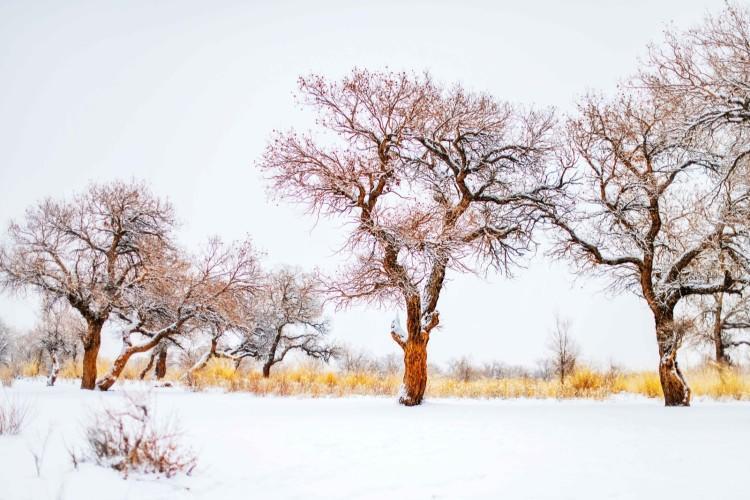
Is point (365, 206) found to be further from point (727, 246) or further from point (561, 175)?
point (727, 246)

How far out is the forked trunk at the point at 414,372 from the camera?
11.6 meters

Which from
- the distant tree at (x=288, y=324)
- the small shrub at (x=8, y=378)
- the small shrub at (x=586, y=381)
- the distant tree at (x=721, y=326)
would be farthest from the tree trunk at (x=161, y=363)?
the distant tree at (x=721, y=326)

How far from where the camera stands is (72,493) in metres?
3.27

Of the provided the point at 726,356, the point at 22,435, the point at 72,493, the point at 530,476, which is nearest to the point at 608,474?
the point at 530,476

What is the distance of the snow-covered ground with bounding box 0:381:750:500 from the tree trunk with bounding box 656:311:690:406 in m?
3.33

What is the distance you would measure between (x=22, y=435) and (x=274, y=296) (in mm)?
23728

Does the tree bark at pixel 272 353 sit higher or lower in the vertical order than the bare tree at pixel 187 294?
lower

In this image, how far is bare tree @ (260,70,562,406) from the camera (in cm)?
1127

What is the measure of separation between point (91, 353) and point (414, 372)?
12.1m

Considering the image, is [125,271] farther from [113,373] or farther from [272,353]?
[272,353]

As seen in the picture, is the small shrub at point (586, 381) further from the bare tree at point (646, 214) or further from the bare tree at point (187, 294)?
the bare tree at point (187, 294)

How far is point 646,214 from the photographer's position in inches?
502

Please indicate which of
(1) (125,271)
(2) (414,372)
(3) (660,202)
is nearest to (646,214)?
(3) (660,202)

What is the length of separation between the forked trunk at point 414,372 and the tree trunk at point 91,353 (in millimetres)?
11567
